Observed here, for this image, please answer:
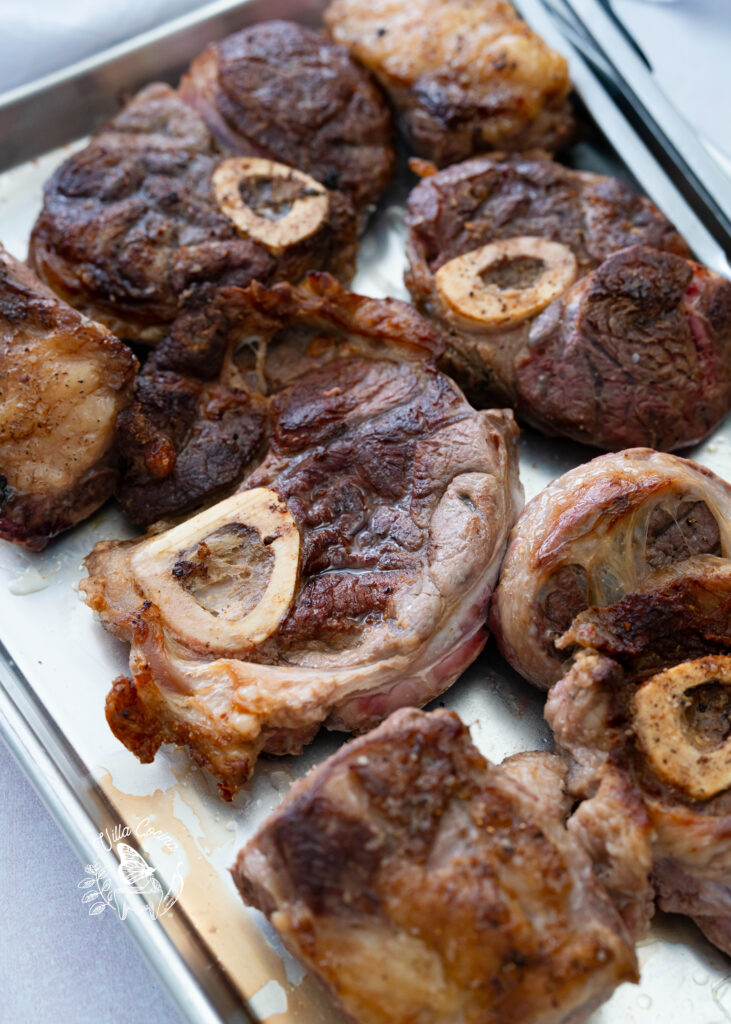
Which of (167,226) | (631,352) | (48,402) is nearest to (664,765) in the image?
(631,352)

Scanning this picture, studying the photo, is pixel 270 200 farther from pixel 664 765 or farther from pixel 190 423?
pixel 664 765

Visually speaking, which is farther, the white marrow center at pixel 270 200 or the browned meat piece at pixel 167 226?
the white marrow center at pixel 270 200

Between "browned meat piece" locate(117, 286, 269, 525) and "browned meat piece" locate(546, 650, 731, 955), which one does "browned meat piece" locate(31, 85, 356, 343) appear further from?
"browned meat piece" locate(546, 650, 731, 955)

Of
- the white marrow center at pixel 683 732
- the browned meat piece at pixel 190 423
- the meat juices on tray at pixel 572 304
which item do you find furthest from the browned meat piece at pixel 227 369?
the white marrow center at pixel 683 732

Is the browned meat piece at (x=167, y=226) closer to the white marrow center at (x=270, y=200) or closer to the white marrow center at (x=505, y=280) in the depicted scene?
the white marrow center at (x=270, y=200)

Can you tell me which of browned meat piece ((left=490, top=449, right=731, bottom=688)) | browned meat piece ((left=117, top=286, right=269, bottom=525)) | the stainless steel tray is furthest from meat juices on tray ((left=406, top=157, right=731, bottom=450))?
browned meat piece ((left=117, top=286, right=269, bottom=525))
